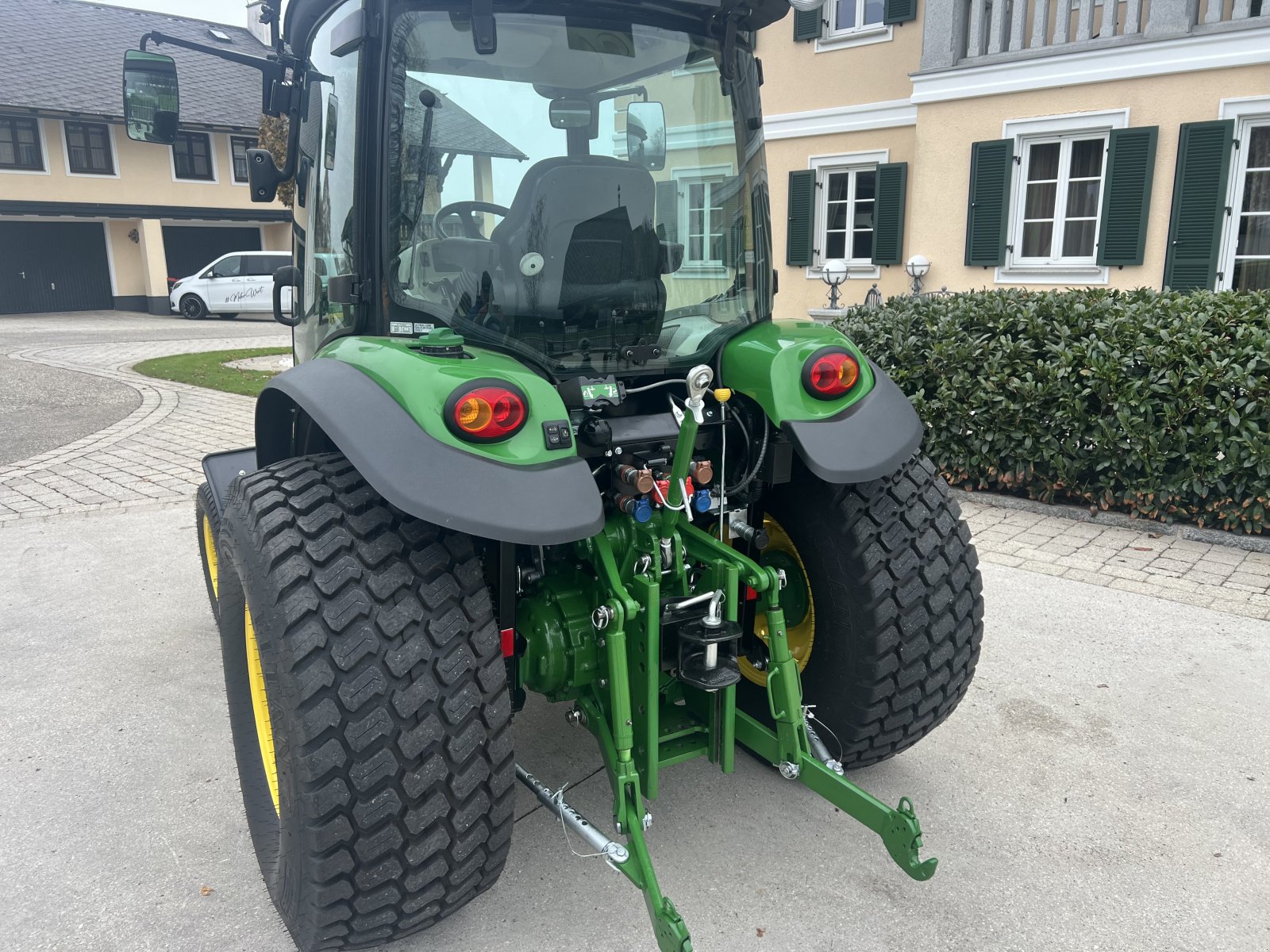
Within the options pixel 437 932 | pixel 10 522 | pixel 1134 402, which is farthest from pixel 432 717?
pixel 10 522

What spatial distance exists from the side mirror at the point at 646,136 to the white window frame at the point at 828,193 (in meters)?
10.5

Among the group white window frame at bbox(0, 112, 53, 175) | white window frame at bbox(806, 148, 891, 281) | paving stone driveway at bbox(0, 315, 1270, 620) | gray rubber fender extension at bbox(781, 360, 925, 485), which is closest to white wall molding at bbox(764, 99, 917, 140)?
white window frame at bbox(806, 148, 891, 281)

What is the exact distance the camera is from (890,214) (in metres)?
12.2

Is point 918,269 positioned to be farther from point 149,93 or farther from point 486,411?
point 486,411

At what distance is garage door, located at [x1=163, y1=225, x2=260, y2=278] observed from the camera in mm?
27141

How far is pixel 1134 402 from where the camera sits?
5137mm

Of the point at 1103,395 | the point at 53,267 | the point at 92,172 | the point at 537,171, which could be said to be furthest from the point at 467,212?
the point at 53,267

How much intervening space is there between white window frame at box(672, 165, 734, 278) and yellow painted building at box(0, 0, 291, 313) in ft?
81.9

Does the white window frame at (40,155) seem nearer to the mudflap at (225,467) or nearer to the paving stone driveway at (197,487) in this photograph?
the paving stone driveway at (197,487)

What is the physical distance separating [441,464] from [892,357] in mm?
4964

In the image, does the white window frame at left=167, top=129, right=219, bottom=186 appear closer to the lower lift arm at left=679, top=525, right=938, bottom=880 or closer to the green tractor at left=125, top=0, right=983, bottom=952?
the green tractor at left=125, top=0, right=983, bottom=952

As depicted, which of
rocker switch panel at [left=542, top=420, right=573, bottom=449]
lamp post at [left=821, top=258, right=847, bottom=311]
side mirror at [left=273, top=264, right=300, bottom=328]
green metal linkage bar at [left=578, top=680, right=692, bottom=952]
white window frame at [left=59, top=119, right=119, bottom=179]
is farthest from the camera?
white window frame at [left=59, top=119, right=119, bottom=179]

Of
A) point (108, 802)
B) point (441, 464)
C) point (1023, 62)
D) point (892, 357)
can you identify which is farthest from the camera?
point (1023, 62)

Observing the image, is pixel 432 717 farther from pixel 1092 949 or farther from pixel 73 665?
pixel 73 665
